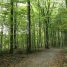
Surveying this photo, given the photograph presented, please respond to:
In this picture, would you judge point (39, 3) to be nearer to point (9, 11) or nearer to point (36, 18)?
point (36, 18)

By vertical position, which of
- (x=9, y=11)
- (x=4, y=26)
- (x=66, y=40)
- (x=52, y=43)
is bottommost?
(x=52, y=43)

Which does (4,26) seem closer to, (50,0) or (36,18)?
(36,18)

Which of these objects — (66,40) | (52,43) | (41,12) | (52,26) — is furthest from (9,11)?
(52,43)

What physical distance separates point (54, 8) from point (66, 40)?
21.7 m

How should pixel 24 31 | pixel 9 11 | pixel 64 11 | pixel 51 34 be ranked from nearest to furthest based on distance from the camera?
pixel 64 11
pixel 9 11
pixel 24 31
pixel 51 34

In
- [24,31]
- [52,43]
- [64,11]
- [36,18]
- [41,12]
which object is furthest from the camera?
[52,43]

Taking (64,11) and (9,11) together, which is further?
(9,11)

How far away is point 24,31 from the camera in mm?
27484

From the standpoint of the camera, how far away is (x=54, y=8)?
132 ft

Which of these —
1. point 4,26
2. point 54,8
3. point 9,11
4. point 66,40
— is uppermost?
point 54,8

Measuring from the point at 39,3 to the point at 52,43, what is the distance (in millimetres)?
17916

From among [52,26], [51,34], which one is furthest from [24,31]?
[51,34]

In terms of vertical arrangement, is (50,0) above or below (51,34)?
above

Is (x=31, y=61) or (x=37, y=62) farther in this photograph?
(x=31, y=61)
